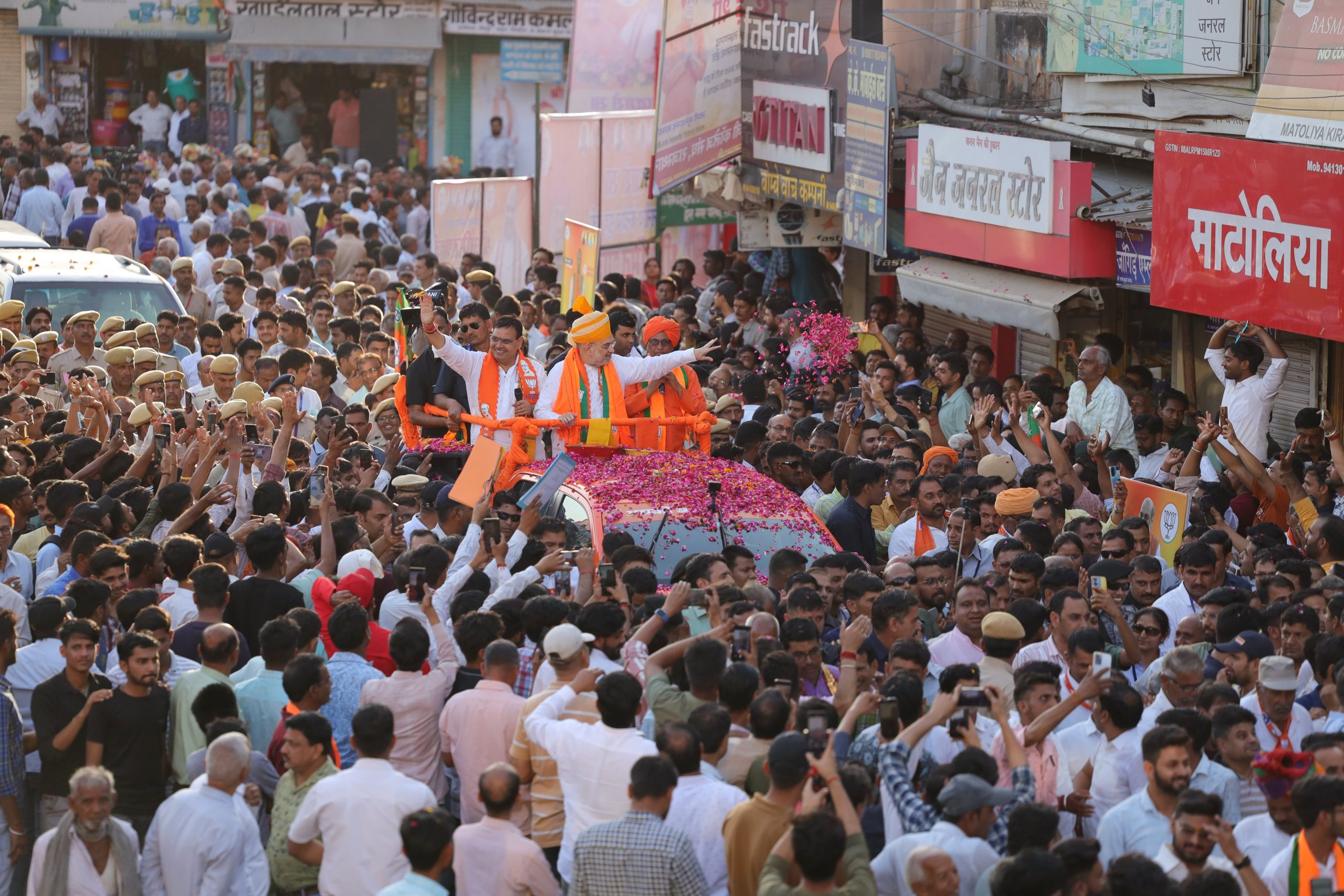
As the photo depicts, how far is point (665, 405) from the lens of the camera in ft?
37.0

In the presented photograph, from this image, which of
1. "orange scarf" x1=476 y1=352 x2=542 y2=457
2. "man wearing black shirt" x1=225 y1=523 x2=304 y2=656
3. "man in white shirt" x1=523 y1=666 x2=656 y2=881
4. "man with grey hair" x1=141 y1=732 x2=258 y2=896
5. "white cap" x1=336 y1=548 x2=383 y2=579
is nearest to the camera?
"man with grey hair" x1=141 y1=732 x2=258 y2=896

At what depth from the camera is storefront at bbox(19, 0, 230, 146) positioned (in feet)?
109

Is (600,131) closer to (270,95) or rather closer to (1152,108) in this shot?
(1152,108)

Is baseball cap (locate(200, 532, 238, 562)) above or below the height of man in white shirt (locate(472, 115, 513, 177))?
below

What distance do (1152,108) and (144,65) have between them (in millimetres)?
25495

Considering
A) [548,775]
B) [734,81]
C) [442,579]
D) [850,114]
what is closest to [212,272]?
[734,81]

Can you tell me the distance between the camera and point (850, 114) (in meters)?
17.0

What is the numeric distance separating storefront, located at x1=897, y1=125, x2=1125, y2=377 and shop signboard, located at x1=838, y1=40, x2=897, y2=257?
0.27 m

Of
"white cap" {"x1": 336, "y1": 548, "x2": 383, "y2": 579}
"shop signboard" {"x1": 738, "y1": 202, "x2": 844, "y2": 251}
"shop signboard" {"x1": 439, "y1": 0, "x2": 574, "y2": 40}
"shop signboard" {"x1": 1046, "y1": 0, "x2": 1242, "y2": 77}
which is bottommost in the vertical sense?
"white cap" {"x1": 336, "y1": 548, "x2": 383, "y2": 579}

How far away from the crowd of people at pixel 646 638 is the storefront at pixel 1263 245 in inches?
12.2

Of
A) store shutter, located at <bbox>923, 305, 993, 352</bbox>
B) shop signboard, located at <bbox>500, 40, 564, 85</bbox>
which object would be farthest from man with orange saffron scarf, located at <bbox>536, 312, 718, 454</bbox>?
shop signboard, located at <bbox>500, 40, 564, 85</bbox>

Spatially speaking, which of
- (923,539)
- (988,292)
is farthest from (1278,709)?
(988,292)

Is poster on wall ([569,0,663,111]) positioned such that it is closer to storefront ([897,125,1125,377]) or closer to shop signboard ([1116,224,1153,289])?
storefront ([897,125,1125,377])

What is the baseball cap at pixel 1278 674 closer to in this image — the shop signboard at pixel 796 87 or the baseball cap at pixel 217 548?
the baseball cap at pixel 217 548
